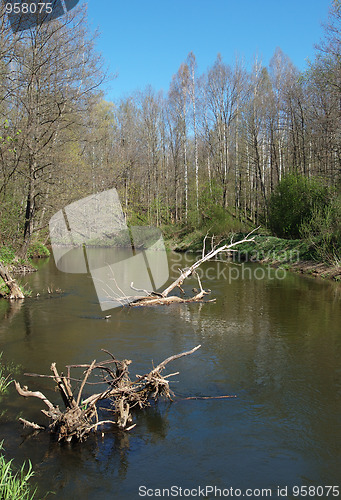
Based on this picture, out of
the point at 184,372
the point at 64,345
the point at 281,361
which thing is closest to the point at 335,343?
the point at 281,361

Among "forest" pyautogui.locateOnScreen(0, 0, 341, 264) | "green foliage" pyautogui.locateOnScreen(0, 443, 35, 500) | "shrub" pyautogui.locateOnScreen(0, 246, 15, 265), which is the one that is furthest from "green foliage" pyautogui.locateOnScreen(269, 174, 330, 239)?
"green foliage" pyautogui.locateOnScreen(0, 443, 35, 500)

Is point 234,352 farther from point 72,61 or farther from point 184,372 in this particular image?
point 72,61

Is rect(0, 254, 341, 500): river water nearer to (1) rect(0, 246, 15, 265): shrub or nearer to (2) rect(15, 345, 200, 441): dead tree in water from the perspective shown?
(2) rect(15, 345, 200, 441): dead tree in water

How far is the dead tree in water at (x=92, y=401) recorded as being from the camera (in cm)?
478

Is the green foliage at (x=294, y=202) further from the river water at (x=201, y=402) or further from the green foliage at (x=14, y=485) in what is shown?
the green foliage at (x=14, y=485)

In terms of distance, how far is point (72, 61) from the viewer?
1617 centimetres

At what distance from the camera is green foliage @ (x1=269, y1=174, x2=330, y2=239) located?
21953 millimetres

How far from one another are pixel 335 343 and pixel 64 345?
5.37 metres

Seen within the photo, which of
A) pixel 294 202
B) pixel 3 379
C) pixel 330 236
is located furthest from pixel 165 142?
pixel 3 379

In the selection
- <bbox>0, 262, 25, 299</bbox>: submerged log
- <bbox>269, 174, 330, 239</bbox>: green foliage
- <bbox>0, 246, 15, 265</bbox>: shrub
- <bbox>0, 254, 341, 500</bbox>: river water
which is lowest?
<bbox>0, 254, 341, 500</bbox>: river water

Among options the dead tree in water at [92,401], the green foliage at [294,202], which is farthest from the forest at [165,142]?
the dead tree in water at [92,401]

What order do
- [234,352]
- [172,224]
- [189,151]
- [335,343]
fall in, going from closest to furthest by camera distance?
[234,352], [335,343], [172,224], [189,151]

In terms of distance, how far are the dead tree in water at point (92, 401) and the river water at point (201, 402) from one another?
149mm

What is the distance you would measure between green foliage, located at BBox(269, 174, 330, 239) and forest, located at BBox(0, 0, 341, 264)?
0.07 m
